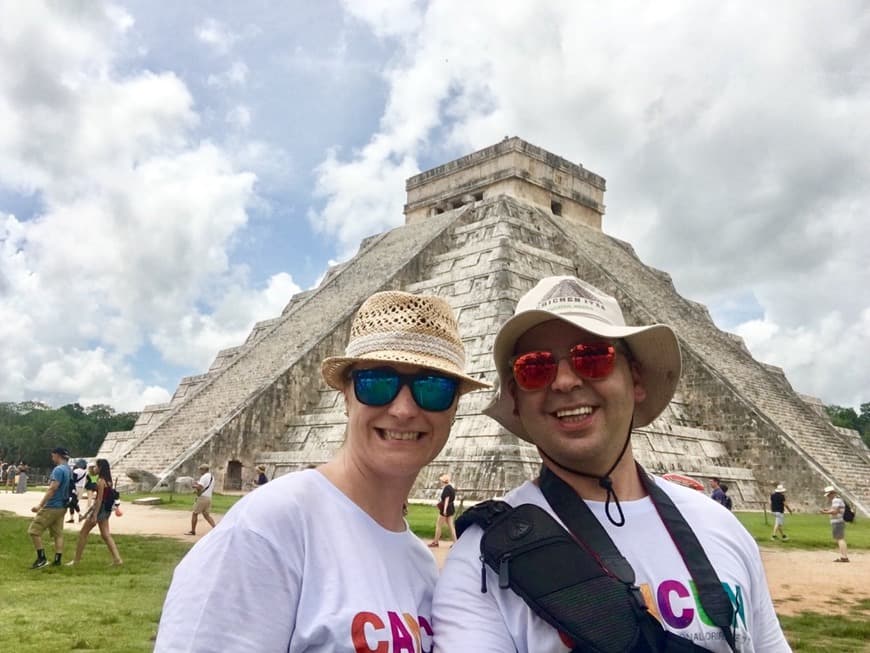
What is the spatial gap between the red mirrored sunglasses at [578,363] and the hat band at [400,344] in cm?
25

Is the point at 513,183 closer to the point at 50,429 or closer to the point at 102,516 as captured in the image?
the point at 102,516

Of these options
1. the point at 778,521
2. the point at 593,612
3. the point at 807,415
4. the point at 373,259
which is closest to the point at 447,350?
the point at 593,612

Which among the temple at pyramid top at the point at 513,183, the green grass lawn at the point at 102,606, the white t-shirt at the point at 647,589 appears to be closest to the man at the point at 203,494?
the green grass lawn at the point at 102,606

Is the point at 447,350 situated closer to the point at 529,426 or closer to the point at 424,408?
the point at 424,408

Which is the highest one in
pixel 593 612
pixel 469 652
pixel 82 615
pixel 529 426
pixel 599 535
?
pixel 529 426

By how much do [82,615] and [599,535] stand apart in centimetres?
513

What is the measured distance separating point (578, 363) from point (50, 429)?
57732 millimetres

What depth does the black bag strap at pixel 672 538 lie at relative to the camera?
5.53 ft

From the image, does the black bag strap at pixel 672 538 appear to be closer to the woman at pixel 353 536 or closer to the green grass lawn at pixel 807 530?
the woman at pixel 353 536

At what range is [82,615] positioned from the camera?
5449 millimetres

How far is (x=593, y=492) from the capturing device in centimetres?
196

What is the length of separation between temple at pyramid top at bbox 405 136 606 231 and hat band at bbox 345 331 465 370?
2317 cm

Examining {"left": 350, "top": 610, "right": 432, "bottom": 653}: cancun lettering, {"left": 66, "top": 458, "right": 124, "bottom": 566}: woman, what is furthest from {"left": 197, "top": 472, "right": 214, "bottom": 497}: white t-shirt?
{"left": 350, "top": 610, "right": 432, "bottom": 653}: cancun lettering

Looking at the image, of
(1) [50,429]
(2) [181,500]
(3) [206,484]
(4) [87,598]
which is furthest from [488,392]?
(1) [50,429]
